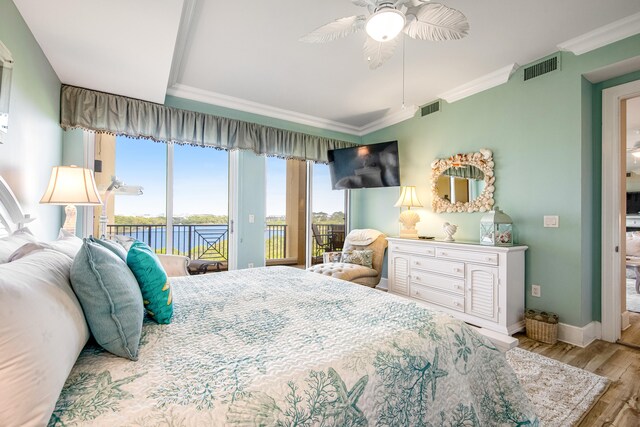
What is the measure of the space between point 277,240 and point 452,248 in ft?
13.2

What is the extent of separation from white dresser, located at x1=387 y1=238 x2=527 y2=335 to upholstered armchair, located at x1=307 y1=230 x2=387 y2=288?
413mm

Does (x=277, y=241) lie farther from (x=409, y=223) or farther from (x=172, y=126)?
(x=172, y=126)

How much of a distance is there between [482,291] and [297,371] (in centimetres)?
257

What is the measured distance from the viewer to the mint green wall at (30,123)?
173 cm

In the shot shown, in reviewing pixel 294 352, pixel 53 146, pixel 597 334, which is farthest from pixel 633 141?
pixel 53 146

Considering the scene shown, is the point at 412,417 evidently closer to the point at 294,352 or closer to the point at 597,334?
the point at 294,352

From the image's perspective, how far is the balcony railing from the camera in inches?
157

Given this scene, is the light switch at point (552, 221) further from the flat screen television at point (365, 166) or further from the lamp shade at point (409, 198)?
the flat screen television at point (365, 166)

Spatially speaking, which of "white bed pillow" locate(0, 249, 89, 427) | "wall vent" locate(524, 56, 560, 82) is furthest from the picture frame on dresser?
"white bed pillow" locate(0, 249, 89, 427)

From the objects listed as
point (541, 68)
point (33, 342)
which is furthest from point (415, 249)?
point (33, 342)

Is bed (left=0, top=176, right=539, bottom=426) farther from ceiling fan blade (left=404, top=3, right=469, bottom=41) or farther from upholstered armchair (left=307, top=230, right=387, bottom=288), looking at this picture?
upholstered armchair (left=307, top=230, right=387, bottom=288)

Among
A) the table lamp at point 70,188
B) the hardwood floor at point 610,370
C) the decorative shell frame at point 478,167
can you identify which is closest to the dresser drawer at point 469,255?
the decorative shell frame at point 478,167

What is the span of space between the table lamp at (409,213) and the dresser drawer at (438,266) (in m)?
0.48

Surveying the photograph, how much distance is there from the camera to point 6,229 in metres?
1.52
